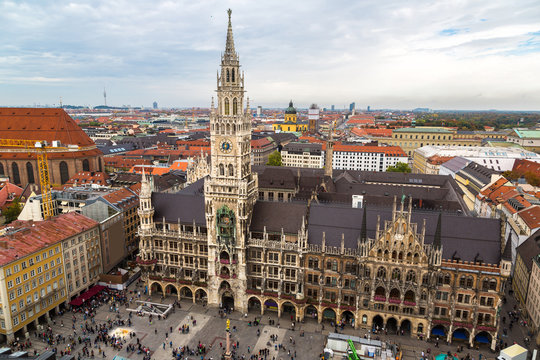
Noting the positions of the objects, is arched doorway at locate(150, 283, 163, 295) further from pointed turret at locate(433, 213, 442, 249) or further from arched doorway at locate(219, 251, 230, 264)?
pointed turret at locate(433, 213, 442, 249)

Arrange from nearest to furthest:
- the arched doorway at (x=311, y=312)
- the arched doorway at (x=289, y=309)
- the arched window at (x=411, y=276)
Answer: the arched window at (x=411, y=276)
the arched doorway at (x=311, y=312)
the arched doorway at (x=289, y=309)

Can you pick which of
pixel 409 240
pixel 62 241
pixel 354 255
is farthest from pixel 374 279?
pixel 62 241

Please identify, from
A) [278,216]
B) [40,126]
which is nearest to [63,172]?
[40,126]

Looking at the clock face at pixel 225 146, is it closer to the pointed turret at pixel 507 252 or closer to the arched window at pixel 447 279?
the arched window at pixel 447 279

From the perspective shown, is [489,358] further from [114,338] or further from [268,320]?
[114,338]

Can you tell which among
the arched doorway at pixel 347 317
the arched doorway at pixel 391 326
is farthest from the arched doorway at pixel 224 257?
the arched doorway at pixel 391 326
